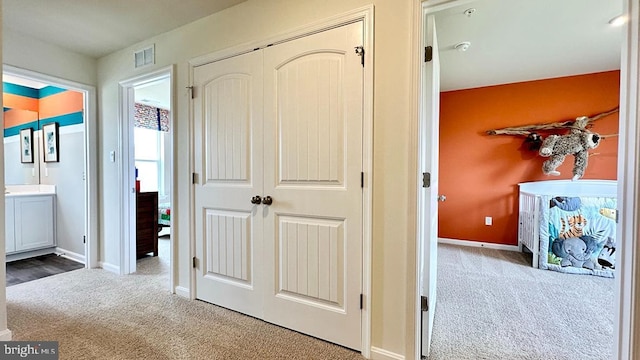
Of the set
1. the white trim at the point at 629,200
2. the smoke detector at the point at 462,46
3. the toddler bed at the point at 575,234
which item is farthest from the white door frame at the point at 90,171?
the toddler bed at the point at 575,234

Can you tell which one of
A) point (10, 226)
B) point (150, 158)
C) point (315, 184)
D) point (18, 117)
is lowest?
point (10, 226)

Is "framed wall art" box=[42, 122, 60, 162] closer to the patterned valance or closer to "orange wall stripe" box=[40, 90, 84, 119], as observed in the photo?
"orange wall stripe" box=[40, 90, 84, 119]

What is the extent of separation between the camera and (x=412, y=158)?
1.56 m

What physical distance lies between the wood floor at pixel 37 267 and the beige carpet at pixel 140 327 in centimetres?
33

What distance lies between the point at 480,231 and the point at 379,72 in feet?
12.1

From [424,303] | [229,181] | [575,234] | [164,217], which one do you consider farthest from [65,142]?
[575,234]

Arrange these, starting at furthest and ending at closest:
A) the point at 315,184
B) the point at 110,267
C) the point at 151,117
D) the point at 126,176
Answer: the point at 151,117 < the point at 110,267 < the point at 126,176 < the point at 315,184

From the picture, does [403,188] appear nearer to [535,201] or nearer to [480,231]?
[535,201]

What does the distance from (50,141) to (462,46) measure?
538 centimetres

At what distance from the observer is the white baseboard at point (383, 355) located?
63.8 inches

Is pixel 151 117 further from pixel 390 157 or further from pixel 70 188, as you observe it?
pixel 390 157

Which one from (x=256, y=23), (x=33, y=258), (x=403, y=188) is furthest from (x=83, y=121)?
(x=403, y=188)

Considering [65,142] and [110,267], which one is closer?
[110,267]

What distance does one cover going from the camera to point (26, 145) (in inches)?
163
